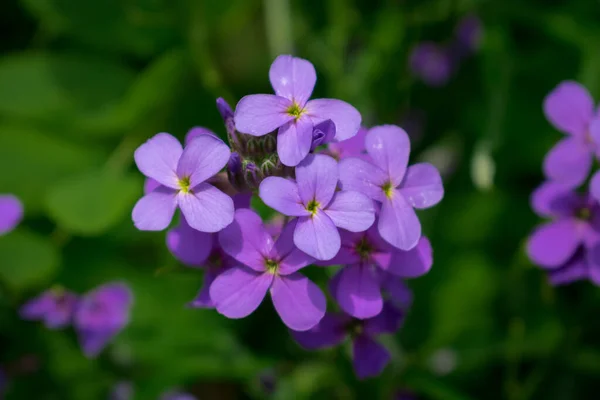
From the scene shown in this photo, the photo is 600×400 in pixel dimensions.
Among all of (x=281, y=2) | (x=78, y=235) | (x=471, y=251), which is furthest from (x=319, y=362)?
(x=281, y=2)

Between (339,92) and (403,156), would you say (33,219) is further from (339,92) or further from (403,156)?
(403,156)

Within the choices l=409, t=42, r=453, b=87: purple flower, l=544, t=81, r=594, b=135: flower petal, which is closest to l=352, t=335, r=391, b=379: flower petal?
l=544, t=81, r=594, b=135: flower petal

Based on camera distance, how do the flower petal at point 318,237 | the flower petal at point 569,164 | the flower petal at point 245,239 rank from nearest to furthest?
the flower petal at point 318,237
the flower petal at point 245,239
the flower petal at point 569,164

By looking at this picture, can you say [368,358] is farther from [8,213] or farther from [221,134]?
[221,134]

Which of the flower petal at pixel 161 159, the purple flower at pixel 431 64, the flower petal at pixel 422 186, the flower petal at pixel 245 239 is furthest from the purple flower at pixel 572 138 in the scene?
the purple flower at pixel 431 64

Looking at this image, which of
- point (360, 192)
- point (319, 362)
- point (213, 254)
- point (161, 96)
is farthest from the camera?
point (161, 96)

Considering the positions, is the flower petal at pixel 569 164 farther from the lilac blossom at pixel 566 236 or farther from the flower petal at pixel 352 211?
the flower petal at pixel 352 211

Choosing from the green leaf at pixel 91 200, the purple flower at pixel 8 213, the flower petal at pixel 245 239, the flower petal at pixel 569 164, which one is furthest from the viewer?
the green leaf at pixel 91 200

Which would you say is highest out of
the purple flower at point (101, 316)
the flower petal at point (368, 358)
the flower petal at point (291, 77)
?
the flower petal at point (291, 77)
